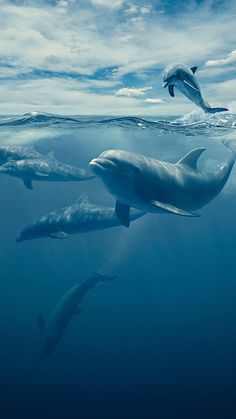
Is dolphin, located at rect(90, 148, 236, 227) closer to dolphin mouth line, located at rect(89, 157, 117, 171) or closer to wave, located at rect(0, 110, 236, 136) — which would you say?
dolphin mouth line, located at rect(89, 157, 117, 171)

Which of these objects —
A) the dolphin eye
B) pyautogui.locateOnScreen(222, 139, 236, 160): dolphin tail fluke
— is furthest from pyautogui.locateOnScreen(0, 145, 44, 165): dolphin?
pyautogui.locateOnScreen(222, 139, 236, 160): dolphin tail fluke

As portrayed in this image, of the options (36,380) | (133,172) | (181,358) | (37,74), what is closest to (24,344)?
(36,380)

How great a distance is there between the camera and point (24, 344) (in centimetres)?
1889

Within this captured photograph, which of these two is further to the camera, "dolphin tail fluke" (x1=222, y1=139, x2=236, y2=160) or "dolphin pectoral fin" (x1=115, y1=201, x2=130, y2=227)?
"dolphin tail fluke" (x1=222, y1=139, x2=236, y2=160)

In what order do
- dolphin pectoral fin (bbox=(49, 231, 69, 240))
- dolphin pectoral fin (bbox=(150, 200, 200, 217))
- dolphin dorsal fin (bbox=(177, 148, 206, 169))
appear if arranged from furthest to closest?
dolphin pectoral fin (bbox=(49, 231, 69, 240)), dolphin dorsal fin (bbox=(177, 148, 206, 169)), dolphin pectoral fin (bbox=(150, 200, 200, 217))

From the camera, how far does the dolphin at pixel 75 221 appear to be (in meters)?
13.7

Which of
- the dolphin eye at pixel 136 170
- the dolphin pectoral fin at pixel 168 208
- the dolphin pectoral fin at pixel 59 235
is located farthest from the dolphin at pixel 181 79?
the dolphin pectoral fin at pixel 59 235

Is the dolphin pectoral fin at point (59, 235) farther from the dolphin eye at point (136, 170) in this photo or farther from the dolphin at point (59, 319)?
the dolphin eye at point (136, 170)

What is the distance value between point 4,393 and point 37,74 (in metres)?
12.3

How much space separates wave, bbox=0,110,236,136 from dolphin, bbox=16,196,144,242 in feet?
23.2

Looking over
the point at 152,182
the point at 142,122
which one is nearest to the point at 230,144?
the point at 142,122

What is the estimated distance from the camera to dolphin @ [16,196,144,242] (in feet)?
45.0

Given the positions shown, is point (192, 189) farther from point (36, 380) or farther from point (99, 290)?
point (99, 290)

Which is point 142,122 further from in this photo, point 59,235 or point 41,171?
point 59,235
